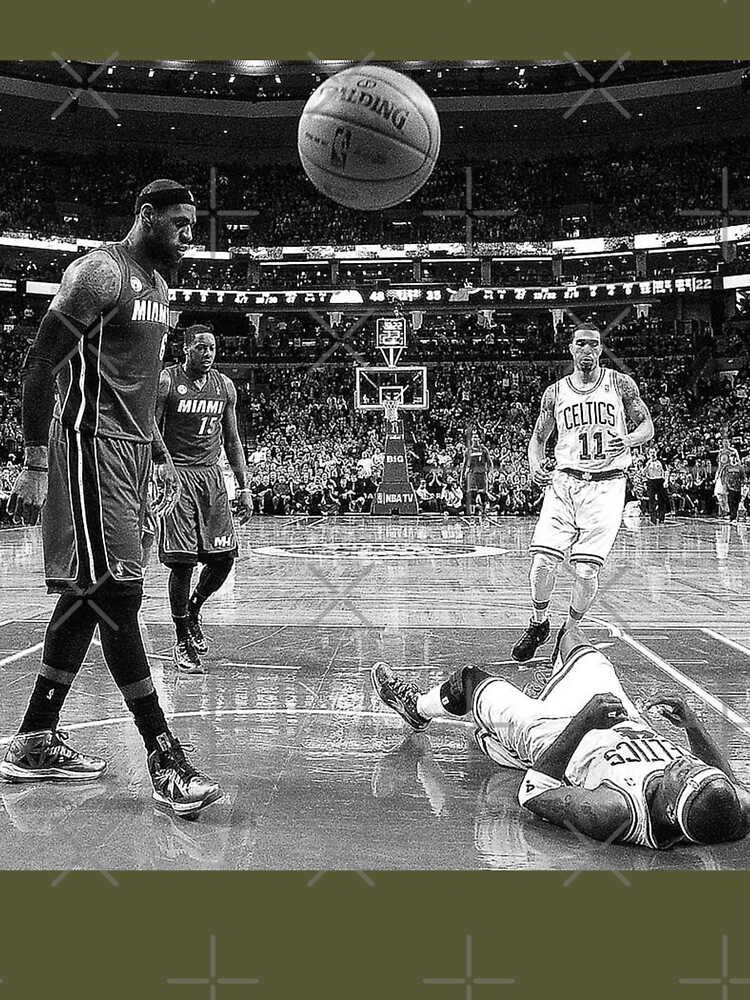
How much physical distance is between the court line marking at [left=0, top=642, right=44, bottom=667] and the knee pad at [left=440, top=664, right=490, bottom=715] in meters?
2.70

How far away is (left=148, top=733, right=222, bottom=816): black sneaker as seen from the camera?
2.80 m

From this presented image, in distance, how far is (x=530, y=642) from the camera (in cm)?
535

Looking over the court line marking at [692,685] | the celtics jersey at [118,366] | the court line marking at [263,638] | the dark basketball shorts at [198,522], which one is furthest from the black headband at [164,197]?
the court line marking at [263,638]

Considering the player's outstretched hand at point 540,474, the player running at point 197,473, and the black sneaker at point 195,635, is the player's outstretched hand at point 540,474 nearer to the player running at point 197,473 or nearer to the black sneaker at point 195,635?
the player running at point 197,473

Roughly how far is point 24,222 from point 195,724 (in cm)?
2977

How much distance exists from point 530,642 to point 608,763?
2700mm

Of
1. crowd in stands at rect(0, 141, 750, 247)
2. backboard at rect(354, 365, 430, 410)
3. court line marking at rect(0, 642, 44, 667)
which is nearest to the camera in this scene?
court line marking at rect(0, 642, 44, 667)

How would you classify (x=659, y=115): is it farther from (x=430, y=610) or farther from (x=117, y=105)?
(x=430, y=610)

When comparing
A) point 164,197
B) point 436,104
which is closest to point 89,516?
point 164,197

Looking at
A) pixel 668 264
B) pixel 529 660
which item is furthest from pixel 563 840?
pixel 668 264

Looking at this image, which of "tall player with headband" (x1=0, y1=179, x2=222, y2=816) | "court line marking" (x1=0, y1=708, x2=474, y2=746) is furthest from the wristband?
"court line marking" (x1=0, y1=708, x2=474, y2=746)

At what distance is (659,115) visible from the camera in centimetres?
3053

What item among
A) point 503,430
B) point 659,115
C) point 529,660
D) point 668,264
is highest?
point 659,115

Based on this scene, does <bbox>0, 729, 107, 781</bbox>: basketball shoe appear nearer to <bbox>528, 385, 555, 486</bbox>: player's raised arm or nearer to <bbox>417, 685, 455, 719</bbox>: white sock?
<bbox>417, 685, 455, 719</bbox>: white sock
